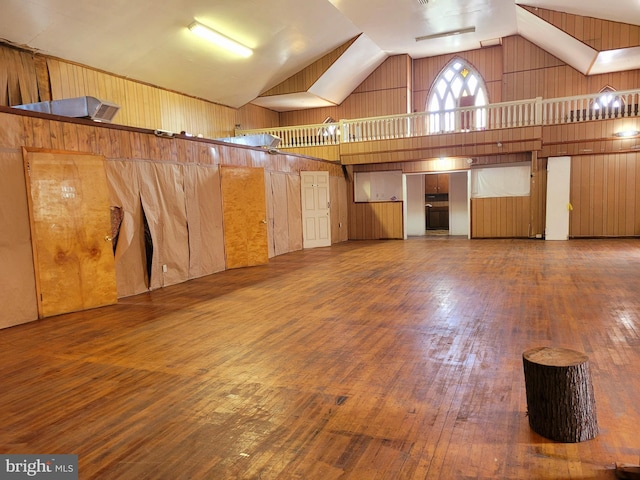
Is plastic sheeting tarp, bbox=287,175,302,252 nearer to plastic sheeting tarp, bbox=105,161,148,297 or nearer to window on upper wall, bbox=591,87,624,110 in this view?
A: plastic sheeting tarp, bbox=105,161,148,297

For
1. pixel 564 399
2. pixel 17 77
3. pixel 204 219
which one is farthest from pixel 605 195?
pixel 17 77

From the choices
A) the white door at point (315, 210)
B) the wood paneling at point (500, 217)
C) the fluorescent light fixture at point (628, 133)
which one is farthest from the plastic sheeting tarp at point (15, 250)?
the fluorescent light fixture at point (628, 133)

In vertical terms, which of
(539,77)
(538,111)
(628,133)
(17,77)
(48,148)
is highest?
(539,77)

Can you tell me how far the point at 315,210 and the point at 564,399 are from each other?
952 centimetres

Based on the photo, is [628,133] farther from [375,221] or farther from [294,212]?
[294,212]

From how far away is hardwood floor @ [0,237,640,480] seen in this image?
2.04m

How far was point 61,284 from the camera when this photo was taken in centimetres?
507

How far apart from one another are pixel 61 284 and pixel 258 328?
265 cm

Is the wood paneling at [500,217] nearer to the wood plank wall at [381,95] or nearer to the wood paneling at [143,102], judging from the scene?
the wood plank wall at [381,95]

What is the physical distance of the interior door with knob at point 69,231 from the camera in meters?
4.85

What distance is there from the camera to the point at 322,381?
2.93 m

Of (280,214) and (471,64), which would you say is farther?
(471,64)

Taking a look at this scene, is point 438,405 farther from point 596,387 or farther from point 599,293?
point 599,293

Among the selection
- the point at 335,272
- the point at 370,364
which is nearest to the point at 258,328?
the point at 370,364
